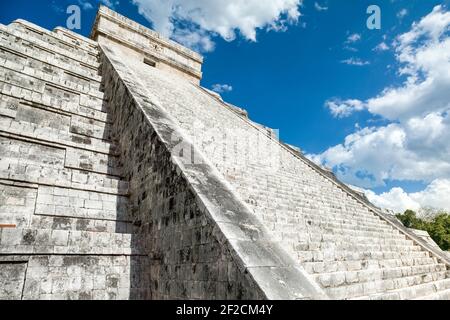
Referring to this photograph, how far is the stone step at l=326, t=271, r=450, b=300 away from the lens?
369 centimetres

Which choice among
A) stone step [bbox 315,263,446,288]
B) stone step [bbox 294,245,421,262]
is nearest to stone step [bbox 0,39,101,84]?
stone step [bbox 294,245,421,262]

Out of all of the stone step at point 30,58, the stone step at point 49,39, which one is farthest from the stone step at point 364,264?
the stone step at point 49,39

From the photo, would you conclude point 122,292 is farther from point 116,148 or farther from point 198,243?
point 116,148

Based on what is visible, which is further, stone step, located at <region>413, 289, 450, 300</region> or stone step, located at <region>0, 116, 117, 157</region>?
stone step, located at <region>413, 289, 450, 300</region>

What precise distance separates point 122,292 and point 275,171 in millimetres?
5142

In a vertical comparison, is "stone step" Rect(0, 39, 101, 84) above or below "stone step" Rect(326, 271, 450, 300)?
above

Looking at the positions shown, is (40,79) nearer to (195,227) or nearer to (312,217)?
(195,227)

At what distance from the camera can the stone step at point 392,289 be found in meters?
3.69

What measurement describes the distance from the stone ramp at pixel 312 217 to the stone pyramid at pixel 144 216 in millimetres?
36

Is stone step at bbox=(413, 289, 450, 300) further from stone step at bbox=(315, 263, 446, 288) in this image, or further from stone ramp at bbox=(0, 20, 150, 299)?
stone ramp at bbox=(0, 20, 150, 299)

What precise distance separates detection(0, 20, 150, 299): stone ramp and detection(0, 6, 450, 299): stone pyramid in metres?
0.01

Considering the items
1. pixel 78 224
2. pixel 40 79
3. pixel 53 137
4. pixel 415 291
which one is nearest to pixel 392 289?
pixel 415 291

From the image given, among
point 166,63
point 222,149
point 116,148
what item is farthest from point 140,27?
point 116,148
